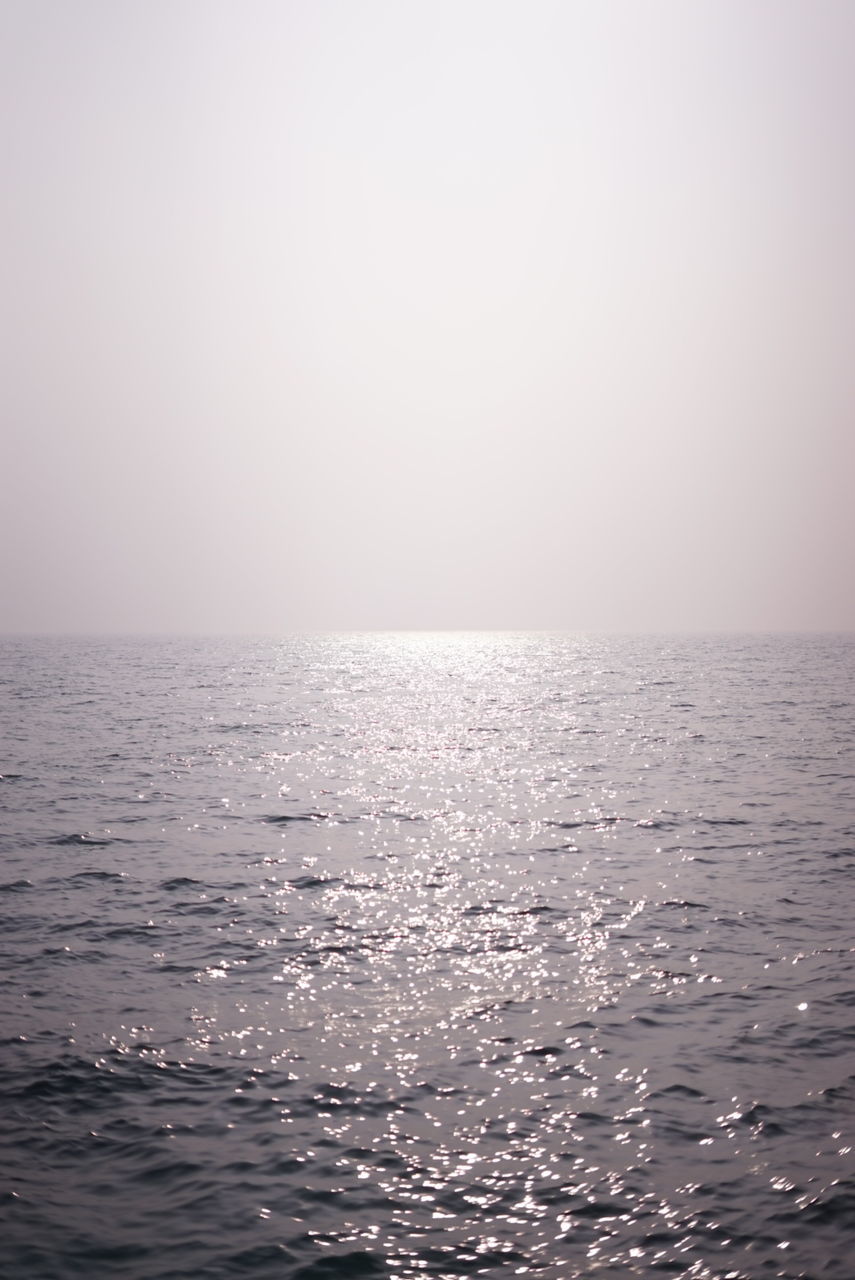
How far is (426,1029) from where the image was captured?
16000mm

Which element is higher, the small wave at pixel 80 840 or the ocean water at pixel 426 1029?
the small wave at pixel 80 840

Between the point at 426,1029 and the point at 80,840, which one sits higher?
the point at 80,840

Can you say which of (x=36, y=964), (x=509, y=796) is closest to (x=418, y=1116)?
(x=36, y=964)

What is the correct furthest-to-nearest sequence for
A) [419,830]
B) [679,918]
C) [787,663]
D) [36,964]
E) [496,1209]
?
[787,663], [419,830], [679,918], [36,964], [496,1209]

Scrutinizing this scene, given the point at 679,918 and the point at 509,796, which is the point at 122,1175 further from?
the point at 509,796

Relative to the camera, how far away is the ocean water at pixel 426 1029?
34.7 ft

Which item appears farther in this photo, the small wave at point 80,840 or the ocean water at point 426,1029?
the small wave at point 80,840

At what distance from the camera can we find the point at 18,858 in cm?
2770

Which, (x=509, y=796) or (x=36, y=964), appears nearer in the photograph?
(x=36, y=964)

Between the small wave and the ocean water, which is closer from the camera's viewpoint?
the ocean water

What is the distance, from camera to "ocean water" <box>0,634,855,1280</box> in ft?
34.7

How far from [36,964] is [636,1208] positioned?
43.3ft

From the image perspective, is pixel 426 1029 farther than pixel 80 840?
No

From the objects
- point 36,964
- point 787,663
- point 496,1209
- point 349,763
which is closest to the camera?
point 496,1209
